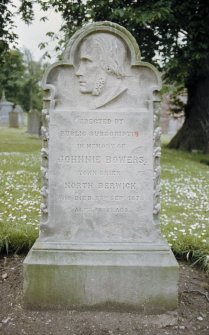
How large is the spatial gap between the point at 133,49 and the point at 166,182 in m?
6.18

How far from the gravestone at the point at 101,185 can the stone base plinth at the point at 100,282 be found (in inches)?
0.4

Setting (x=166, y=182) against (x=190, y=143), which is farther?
(x=190, y=143)

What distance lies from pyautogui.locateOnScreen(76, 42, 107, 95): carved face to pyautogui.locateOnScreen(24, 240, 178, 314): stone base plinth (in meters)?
1.73

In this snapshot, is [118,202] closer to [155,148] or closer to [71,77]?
[155,148]

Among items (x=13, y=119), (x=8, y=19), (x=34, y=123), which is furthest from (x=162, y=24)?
(x=13, y=119)

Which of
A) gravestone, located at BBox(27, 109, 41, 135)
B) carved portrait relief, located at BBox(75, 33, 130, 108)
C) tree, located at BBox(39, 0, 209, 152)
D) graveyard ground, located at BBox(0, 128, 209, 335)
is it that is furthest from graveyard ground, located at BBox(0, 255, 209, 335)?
gravestone, located at BBox(27, 109, 41, 135)

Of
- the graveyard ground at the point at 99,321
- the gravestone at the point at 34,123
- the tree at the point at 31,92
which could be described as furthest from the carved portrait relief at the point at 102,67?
the tree at the point at 31,92

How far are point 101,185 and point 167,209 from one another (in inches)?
132

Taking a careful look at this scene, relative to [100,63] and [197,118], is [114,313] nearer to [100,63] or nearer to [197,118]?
[100,63]

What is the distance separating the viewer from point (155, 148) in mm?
3865

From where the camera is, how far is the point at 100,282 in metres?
3.73

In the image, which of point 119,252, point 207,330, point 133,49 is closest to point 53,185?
point 119,252

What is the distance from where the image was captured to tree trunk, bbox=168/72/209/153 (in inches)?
722

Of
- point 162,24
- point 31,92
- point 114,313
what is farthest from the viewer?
point 31,92
